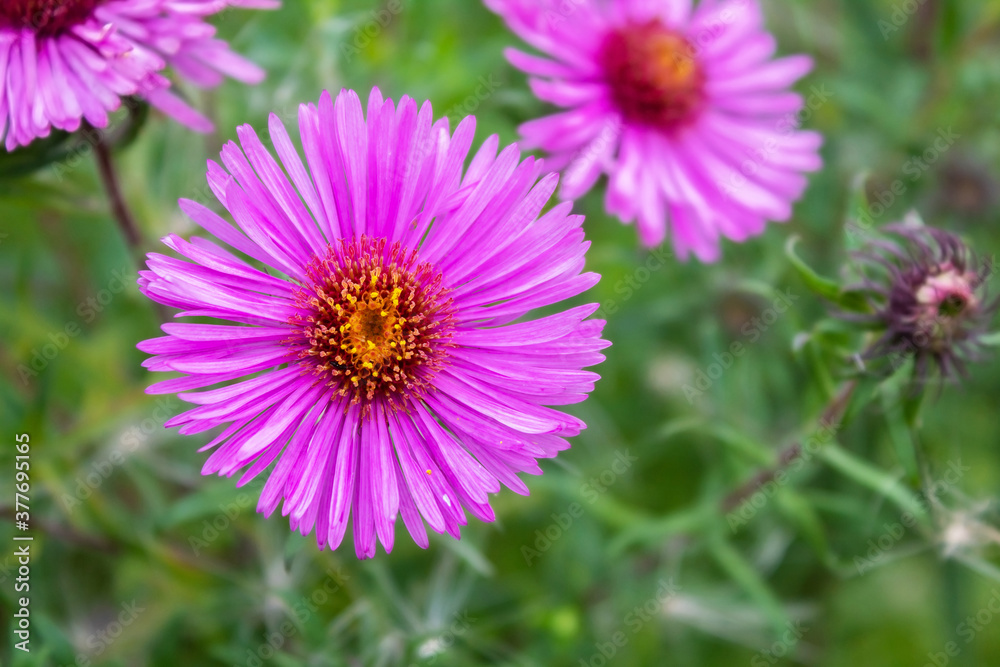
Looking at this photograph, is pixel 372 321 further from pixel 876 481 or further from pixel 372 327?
pixel 876 481

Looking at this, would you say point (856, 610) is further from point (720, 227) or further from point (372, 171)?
point (372, 171)

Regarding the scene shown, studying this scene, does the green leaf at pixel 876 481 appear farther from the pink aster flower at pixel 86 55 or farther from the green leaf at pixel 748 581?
the pink aster flower at pixel 86 55

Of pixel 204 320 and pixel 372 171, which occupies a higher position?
pixel 372 171

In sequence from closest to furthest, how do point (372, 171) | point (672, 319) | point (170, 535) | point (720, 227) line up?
point (372, 171), point (720, 227), point (170, 535), point (672, 319)

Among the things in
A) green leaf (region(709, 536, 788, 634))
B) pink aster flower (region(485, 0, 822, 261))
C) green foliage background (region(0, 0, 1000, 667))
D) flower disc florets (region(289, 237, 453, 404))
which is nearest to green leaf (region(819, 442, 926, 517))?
green foliage background (region(0, 0, 1000, 667))

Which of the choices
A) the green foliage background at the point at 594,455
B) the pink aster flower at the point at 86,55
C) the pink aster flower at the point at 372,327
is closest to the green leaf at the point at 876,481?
the green foliage background at the point at 594,455

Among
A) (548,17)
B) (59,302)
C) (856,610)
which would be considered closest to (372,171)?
(548,17)
